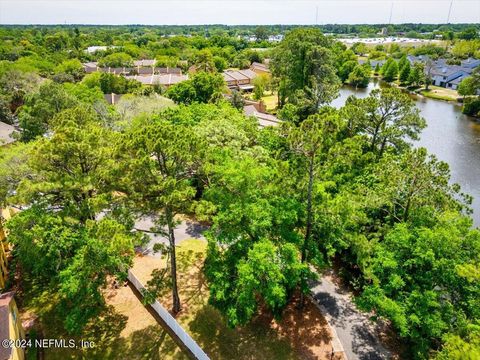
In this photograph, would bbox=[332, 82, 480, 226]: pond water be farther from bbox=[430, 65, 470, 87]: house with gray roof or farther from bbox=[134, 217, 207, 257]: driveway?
bbox=[134, 217, 207, 257]: driveway

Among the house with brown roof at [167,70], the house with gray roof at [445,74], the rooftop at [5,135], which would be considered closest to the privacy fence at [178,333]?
the rooftop at [5,135]

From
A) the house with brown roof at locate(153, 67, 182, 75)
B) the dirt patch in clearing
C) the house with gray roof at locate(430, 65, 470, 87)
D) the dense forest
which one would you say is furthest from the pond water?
the house with brown roof at locate(153, 67, 182, 75)

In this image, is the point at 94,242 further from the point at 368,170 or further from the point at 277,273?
the point at 368,170

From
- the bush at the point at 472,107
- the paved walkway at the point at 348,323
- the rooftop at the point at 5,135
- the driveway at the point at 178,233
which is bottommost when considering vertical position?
the paved walkway at the point at 348,323

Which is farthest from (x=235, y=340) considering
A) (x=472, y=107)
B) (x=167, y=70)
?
(x=167, y=70)

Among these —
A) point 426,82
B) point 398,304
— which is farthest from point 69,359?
point 426,82

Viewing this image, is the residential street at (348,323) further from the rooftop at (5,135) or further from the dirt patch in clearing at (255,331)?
the rooftop at (5,135)
